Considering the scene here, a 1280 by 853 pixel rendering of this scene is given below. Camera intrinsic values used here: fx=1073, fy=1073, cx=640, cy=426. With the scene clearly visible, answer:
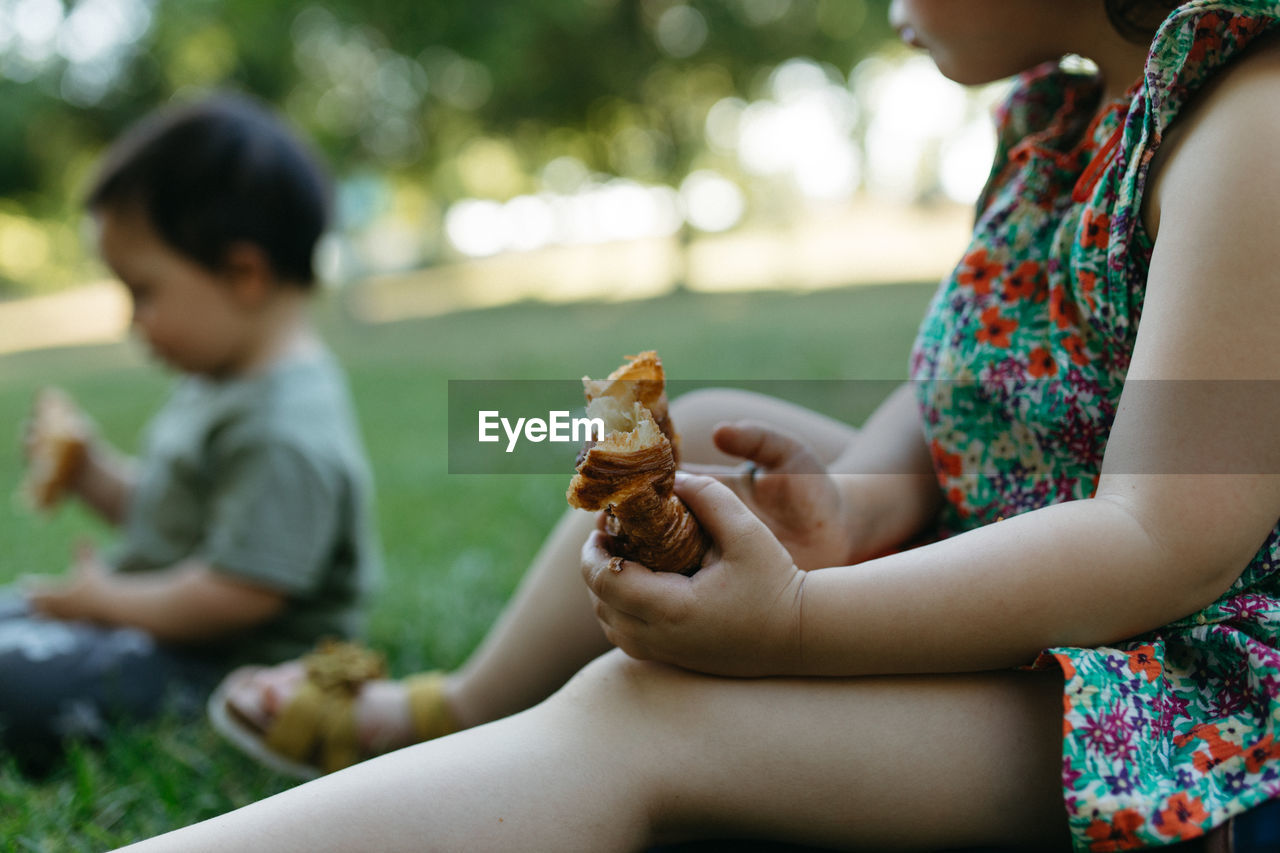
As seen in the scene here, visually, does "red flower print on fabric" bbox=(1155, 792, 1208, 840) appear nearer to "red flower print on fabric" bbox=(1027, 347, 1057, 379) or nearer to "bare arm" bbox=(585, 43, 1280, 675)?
"bare arm" bbox=(585, 43, 1280, 675)

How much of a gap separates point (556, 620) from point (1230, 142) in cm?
85

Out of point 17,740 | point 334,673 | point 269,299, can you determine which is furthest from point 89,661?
point 269,299

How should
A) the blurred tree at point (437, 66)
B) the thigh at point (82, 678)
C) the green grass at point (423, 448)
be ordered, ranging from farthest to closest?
the blurred tree at point (437, 66)
the thigh at point (82, 678)
the green grass at point (423, 448)

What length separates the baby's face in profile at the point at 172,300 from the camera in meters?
1.99

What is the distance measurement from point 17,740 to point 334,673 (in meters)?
0.55

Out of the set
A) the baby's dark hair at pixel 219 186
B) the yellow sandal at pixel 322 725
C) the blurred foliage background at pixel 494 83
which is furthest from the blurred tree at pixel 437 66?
the yellow sandal at pixel 322 725

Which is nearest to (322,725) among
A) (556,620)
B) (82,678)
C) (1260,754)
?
(556,620)

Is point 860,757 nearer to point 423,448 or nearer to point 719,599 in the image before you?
point 719,599

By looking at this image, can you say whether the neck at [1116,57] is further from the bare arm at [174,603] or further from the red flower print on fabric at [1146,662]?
the bare arm at [174,603]

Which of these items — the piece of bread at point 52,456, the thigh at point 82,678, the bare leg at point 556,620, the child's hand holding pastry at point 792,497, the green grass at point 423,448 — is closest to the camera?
the child's hand holding pastry at point 792,497

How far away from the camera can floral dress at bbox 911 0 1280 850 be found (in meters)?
0.82

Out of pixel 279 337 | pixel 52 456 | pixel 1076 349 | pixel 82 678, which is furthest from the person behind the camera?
pixel 52 456

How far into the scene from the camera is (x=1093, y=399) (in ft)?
3.34

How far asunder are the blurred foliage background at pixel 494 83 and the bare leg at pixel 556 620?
9961 millimetres
